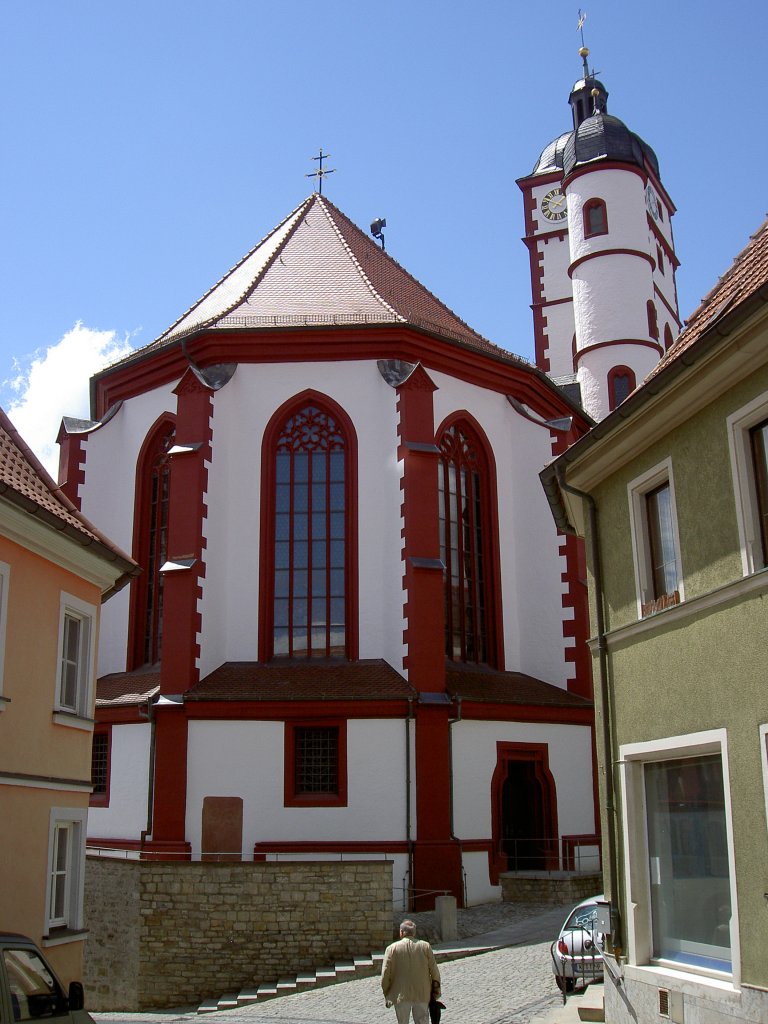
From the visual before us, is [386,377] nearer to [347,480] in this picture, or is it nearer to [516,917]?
[347,480]

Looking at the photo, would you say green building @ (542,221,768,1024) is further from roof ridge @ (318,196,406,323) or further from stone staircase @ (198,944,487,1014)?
roof ridge @ (318,196,406,323)

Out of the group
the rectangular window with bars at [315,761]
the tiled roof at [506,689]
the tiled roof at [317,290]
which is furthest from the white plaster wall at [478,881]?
the tiled roof at [317,290]

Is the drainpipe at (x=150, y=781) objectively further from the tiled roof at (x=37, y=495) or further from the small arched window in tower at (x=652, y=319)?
the small arched window in tower at (x=652, y=319)

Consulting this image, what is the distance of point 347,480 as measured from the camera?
21531 mm

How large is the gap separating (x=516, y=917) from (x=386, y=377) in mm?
10220

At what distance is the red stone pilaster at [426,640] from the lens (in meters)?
18.6

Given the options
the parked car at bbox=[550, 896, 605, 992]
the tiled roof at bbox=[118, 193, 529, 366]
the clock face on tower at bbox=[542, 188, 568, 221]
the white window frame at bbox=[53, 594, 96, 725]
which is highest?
the clock face on tower at bbox=[542, 188, 568, 221]

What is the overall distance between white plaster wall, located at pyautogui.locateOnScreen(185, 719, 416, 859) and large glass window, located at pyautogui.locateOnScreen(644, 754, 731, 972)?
9.52 m

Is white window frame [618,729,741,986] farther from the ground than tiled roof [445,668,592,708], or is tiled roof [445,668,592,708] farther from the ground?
tiled roof [445,668,592,708]

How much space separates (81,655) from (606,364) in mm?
21856

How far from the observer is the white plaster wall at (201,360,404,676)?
20.5 metres

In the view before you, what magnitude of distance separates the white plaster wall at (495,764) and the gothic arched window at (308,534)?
2.86m

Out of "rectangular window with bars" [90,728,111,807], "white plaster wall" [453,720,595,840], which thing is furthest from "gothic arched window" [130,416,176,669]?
"white plaster wall" [453,720,595,840]

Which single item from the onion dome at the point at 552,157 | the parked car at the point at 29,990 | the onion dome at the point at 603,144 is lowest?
the parked car at the point at 29,990
